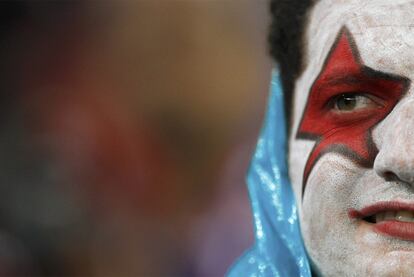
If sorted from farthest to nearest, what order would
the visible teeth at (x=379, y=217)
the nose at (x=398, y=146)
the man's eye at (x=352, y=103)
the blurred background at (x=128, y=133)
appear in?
the blurred background at (x=128, y=133), the man's eye at (x=352, y=103), the visible teeth at (x=379, y=217), the nose at (x=398, y=146)

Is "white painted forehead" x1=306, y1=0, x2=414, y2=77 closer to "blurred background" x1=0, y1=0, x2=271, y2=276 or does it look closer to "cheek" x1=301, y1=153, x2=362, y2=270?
"cheek" x1=301, y1=153, x2=362, y2=270

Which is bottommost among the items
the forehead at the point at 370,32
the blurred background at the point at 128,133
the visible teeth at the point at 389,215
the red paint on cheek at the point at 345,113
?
the blurred background at the point at 128,133

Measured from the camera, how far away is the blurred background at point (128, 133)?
4.36 meters

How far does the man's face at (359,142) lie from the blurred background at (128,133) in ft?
6.40

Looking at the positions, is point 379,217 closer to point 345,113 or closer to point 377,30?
point 345,113

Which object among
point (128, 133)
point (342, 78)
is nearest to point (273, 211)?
point (342, 78)

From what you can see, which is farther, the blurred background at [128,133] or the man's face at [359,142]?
the blurred background at [128,133]

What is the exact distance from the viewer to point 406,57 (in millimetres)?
1780

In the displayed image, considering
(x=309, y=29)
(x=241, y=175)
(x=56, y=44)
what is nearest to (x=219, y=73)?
(x=56, y=44)

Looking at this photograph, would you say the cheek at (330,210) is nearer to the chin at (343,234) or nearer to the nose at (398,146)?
the chin at (343,234)

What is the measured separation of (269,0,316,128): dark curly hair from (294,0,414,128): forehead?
0.06m

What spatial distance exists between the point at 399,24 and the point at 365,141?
0.92ft

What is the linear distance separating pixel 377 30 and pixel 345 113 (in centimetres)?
22

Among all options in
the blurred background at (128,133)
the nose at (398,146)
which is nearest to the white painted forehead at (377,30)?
the nose at (398,146)
